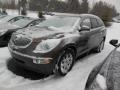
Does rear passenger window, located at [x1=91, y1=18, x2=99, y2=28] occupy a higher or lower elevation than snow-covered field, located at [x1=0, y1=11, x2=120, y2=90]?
higher

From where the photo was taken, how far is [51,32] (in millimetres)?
4352

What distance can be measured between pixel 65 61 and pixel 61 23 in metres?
1.32

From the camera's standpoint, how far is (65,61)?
439cm

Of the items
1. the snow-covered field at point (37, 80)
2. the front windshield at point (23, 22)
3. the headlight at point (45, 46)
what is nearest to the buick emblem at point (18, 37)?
the headlight at point (45, 46)

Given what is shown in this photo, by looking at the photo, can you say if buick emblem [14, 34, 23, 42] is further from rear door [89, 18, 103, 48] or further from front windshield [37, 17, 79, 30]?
rear door [89, 18, 103, 48]

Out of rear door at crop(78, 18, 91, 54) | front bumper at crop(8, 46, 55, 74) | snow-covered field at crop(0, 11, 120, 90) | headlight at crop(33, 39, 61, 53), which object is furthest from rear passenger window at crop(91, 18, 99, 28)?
front bumper at crop(8, 46, 55, 74)

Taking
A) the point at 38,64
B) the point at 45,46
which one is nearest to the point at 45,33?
the point at 45,46

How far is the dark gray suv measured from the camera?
3.87 meters

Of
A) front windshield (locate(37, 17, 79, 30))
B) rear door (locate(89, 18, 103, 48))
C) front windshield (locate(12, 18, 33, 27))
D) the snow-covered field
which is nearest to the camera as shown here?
the snow-covered field

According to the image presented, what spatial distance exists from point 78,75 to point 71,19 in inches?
66.9

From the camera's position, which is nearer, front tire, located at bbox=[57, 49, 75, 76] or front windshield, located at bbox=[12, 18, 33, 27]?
front tire, located at bbox=[57, 49, 75, 76]

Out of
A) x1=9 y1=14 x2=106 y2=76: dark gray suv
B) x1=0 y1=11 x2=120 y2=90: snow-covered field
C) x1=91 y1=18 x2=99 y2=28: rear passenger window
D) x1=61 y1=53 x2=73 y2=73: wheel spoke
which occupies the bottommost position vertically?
x1=0 y1=11 x2=120 y2=90: snow-covered field

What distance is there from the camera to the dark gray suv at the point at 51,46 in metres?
3.87

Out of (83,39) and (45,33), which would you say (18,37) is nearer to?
(45,33)
